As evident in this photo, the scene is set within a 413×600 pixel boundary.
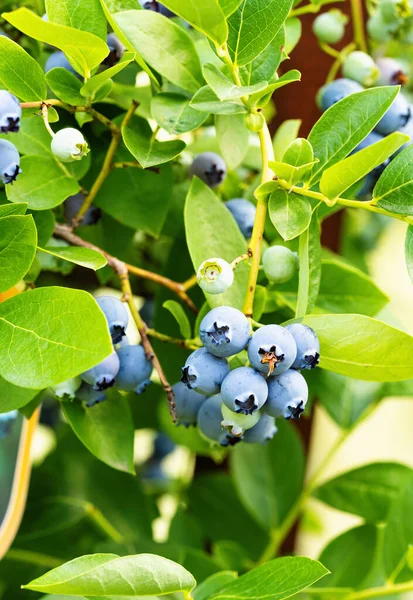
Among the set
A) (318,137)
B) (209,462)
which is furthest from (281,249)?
(209,462)

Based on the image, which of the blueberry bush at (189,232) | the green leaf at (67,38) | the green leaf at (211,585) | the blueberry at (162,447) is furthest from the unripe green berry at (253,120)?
the blueberry at (162,447)

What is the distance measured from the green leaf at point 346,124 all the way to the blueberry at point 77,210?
0.70 feet

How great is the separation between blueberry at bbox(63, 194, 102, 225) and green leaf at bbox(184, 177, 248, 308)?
0.12 m

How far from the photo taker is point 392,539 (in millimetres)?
723

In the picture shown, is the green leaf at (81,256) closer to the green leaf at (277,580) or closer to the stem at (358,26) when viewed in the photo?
the green leaf at (277,580)

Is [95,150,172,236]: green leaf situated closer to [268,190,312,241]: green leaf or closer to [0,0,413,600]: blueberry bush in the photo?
[0,0,413,600]: blueberry bush

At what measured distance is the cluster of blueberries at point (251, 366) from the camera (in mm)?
423

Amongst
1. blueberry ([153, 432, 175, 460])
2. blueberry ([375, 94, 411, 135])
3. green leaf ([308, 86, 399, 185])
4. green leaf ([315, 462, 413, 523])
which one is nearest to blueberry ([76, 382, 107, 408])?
green leaf ([308, 86, 399, 185])

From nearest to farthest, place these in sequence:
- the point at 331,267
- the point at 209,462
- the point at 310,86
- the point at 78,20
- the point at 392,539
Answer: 1. the point at 78,20
2. the point at 331,267
3. the point at 392,539
4. the point at 310,86
5. the point at 209,462

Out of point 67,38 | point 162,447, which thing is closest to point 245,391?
point 67,38

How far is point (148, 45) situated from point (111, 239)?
23 cm

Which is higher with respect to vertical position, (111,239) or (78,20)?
(78,20)

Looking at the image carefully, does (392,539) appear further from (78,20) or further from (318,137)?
(78,20)

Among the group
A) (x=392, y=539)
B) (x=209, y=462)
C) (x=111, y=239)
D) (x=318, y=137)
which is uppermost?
(x=318, y=137)
